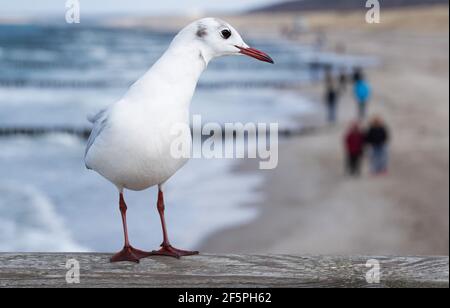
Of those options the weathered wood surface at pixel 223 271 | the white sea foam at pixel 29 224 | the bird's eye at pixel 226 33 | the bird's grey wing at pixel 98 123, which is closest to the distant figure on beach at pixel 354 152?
the white sea foam at pixel 29 224

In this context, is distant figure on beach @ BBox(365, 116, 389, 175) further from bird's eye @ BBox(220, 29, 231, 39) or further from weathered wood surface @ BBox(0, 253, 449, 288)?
bird's eye @ BBox(220, 29, 231, 39)

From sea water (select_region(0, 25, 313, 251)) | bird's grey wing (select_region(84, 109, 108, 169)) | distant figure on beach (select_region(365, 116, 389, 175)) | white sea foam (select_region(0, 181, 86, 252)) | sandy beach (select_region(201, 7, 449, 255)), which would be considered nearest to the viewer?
bird's grey wing (select_region(84, 109, 108, 169))

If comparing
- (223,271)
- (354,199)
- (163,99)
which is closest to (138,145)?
(163,99)

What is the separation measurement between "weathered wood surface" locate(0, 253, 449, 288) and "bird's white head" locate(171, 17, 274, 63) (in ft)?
2.74

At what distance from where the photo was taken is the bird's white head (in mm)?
1924

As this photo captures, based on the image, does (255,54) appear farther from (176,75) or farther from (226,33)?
(176,75)

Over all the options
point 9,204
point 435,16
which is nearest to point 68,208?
point 9,204

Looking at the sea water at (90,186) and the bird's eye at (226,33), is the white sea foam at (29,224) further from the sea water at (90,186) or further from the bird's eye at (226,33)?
the bird's eye at (226,33)

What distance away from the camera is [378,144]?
59.0ft

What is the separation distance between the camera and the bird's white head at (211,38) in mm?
1924

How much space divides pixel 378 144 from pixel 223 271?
15.9 metres

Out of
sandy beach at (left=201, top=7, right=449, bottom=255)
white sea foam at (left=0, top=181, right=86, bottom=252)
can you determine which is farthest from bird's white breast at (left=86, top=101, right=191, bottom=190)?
white sea foam at (left=0, top=181, right=86, bottom=252)

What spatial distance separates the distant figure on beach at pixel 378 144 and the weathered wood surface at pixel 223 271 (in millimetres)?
15601
